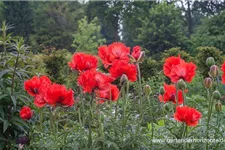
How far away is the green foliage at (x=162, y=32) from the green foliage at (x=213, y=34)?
1.26 meters

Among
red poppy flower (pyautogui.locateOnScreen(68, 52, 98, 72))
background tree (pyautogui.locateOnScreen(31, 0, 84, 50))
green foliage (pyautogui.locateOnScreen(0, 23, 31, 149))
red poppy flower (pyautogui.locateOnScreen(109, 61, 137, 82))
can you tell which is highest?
background tree (pyautogui.locateOnScreen(31, 0, 84, 50))

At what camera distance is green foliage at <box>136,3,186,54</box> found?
1936 centimetres

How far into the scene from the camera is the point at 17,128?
6.97 ft

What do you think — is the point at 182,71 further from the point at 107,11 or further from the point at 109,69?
the point at 107,11

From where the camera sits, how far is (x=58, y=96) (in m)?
1.34

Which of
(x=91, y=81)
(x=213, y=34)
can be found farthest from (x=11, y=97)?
(x=213, y=34)

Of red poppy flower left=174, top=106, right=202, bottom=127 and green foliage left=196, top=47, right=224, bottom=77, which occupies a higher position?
red poppy flower left=174, top=106, right=202, bottom=127

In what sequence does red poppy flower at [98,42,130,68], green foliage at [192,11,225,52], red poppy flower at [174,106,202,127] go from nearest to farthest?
red poppy flower at [174,106,202,127]
red poppy flower at [98,42,130,68]
green foliage at [192,11,225,52]

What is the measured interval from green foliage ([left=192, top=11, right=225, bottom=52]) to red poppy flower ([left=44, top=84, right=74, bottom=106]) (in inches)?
604

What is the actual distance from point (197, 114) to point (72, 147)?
0.51 metres

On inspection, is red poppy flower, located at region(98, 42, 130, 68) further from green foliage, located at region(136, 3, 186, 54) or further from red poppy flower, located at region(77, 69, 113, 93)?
green foliage, located at region(136, 3, 186, 54)

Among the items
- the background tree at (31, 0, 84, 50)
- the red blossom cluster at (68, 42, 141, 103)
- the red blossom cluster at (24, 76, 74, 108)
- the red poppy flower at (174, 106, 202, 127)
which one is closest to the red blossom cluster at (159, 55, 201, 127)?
the red poppy flower at (174, 106, 202, 127)

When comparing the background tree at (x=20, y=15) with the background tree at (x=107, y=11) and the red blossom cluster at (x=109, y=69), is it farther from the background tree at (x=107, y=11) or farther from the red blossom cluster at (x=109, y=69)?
the red blossom cluster at (x=109, y=69)

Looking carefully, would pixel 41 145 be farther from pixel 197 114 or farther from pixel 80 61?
pixel 197 114
